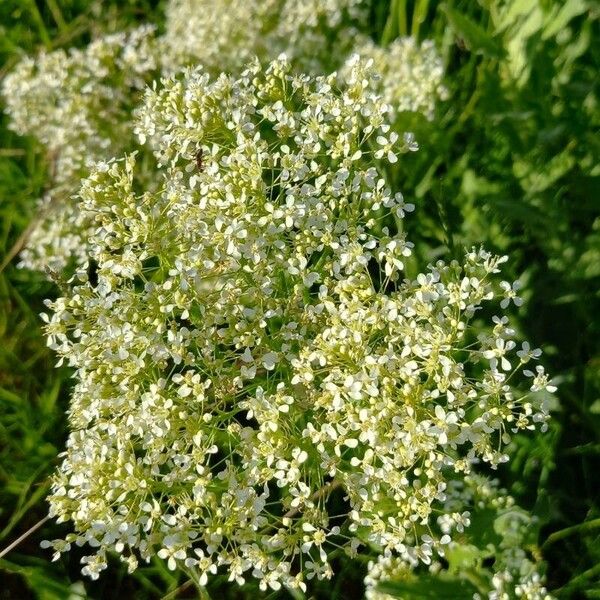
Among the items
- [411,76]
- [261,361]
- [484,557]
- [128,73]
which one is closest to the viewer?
[261,361]

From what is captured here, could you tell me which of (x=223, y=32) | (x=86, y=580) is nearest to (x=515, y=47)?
(x=223, y=32)

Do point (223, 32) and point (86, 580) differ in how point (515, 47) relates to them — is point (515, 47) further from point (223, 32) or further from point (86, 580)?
point (86, 580)

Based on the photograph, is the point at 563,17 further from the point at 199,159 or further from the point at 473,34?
the point at 199,159

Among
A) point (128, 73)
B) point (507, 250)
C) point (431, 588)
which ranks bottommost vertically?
point (431, 588)

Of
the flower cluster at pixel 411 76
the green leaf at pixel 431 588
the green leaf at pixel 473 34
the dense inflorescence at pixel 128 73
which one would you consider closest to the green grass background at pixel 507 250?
the green leaf at pixel 473 34

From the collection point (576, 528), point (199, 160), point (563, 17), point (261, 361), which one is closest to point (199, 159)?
point (199, 160)

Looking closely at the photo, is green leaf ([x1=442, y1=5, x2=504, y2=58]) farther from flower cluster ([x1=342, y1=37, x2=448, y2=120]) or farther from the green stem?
the green stem
